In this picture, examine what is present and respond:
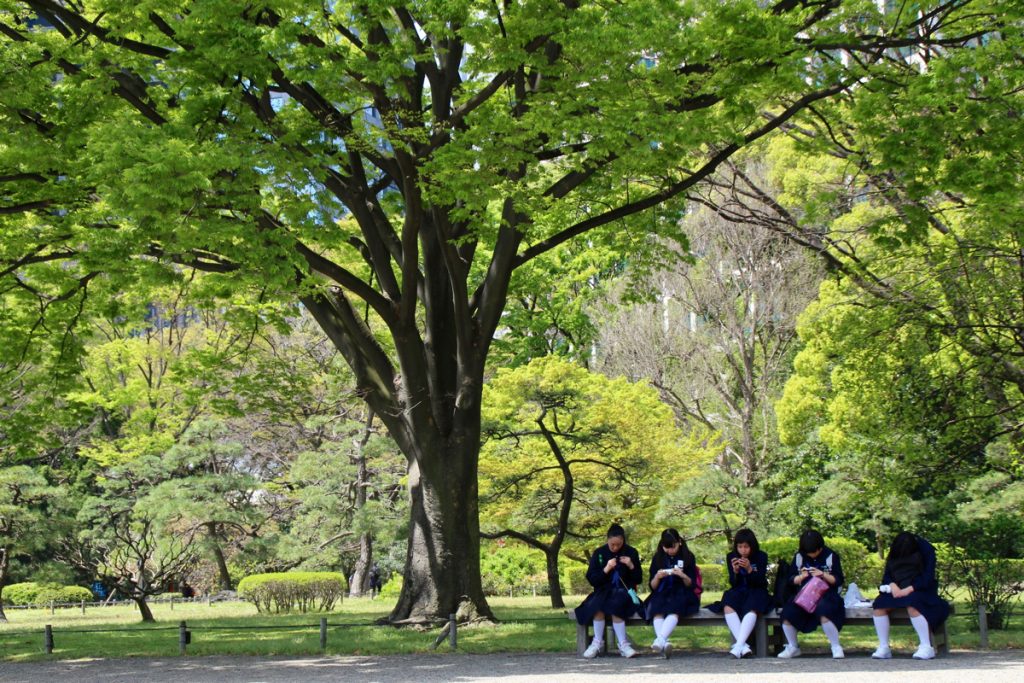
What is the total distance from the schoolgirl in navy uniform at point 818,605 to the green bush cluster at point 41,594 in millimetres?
24731

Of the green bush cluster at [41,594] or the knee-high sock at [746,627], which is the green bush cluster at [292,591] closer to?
the green bush cluster at [41,594]

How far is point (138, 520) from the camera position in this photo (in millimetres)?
19984

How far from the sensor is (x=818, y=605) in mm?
9961

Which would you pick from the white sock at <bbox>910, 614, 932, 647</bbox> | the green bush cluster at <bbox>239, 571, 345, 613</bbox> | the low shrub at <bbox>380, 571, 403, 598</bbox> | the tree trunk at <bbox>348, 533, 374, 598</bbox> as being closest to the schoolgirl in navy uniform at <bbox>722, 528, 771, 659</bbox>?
the white sock at <bbox>910, 614, 932, 647</bbox>

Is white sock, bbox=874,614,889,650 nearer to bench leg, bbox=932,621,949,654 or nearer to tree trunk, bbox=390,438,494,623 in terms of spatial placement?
bench leg, bbox=932,621,949,654

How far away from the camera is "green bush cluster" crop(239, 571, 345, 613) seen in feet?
70.7

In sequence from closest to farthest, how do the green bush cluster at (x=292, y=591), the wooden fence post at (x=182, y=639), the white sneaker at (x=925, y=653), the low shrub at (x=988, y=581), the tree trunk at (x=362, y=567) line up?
the white sneaker at (x=925, y=653)
the wooden fence post at (x=182, y=639)
the low shrub at (x=988, y=581)
the green bush cluster at (x=292, y=591)
the tree trunk at (x=362, y=567)

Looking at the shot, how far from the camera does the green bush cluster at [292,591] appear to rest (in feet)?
70.7

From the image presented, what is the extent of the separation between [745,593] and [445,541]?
4.85 meters

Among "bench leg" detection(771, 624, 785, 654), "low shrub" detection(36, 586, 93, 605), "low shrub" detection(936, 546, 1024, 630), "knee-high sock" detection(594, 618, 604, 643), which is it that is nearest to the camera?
"bench leg" detection(771, 624, 785, 654)

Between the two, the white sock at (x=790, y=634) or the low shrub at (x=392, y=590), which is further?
the low shrub at (x=392, y=590)

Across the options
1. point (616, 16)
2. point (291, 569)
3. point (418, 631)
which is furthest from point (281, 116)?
point (291, 569)

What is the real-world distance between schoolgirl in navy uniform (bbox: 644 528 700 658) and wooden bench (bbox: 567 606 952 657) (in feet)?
0.40

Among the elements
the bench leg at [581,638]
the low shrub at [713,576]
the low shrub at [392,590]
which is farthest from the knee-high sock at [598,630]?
the low shrub at [392,590]
